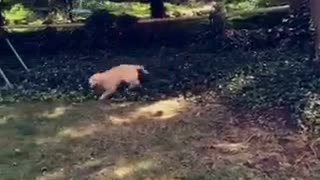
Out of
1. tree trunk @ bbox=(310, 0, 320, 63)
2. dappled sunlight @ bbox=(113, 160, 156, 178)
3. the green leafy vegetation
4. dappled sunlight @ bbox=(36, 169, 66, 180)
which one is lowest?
the green leafy vegetation

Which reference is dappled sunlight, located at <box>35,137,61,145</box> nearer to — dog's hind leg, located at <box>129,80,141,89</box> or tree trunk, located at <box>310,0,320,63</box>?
dog's hind leg, located at <box>129,80,141,89</box>

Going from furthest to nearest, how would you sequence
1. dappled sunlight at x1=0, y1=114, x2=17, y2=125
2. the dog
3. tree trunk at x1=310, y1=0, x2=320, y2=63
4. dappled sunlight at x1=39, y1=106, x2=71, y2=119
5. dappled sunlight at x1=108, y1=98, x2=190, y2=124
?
the dog
tree trunk at x1=310, y1=0, x2=320, y2=63
dappled sunlight at x1=39, y1=106, x2=71, y2=119
dappled sunlight at x1=0, y1=114, x2=17, y2=125
dappled sunlight at x1=108, y1=98, x2=190, y2=124

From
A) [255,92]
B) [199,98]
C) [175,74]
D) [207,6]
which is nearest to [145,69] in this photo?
[175,74]

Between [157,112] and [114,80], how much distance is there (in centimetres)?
123

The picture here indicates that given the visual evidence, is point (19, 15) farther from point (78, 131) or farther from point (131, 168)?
point (131, 168)

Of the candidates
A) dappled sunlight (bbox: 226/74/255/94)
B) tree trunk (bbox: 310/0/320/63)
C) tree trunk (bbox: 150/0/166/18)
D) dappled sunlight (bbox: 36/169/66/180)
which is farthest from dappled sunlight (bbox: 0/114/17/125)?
tree trunk (bbox: 150/0/166/18)

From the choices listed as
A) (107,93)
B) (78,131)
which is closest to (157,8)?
(107,93)

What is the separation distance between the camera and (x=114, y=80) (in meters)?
8.07

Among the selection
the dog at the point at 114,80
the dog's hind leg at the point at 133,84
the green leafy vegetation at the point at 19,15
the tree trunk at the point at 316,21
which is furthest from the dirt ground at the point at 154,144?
the green leafy vegetation at the point at 19,15

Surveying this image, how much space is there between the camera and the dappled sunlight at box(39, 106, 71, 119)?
7125 mm

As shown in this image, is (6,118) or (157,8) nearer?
(6,118)

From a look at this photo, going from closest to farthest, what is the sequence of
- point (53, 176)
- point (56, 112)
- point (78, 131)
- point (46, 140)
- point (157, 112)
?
point (53, 176) < point (46, 140) < point (78, 131) < point (157, 112) < point (56, 112)

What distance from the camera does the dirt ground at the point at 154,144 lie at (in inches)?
199

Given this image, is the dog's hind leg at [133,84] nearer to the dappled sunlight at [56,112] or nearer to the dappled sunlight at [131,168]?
the dappled sunlight at [56,112]
